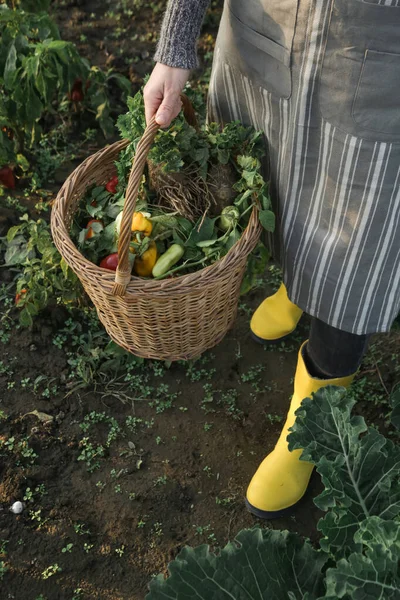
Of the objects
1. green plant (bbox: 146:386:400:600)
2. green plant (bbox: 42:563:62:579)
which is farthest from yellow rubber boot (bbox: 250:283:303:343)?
green plant (bbox: 42:563:62:579)

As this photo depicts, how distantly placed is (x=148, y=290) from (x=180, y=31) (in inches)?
23.2

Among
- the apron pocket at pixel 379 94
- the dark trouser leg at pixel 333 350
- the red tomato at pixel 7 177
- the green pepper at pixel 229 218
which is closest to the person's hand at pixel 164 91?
the green pepper at pixel 229 218

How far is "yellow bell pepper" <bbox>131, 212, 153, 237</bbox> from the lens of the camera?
71.5 inches

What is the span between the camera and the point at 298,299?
177 cm

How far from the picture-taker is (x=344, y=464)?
1677 millimetres

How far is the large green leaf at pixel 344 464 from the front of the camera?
1.56m

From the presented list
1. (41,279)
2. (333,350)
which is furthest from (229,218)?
(41,279)

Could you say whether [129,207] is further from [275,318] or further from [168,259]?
[275,318]

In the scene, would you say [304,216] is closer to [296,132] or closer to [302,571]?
[296,132]

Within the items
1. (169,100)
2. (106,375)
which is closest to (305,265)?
(169,100)

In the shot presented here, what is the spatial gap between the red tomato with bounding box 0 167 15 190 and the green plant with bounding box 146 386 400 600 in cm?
164

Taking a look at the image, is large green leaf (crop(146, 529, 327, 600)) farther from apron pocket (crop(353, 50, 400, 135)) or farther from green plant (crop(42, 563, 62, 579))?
apron pocket (crop(353, 50, 400, 135))

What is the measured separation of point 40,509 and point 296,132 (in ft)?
4.33

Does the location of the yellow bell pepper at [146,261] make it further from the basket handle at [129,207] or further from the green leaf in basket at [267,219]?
the green leaf in basket at [267,219]
